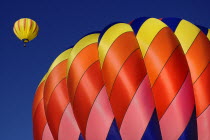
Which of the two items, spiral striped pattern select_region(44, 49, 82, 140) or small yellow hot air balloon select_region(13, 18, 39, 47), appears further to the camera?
small yellow hot air balloon select_region(13, 18, 39, 47)

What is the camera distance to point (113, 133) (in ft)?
26.3

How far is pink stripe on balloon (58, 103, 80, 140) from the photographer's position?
873cm

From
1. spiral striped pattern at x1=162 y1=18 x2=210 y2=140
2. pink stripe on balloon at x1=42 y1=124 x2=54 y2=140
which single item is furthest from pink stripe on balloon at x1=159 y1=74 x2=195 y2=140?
pink stripe on balloon at x1=42 y1=124 x2=54 y2=140

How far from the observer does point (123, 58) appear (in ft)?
26.2

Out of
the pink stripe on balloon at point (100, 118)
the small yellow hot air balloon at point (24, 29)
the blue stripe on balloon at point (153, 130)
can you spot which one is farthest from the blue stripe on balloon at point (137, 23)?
the small yellow hot air balloon at point (24, 29)

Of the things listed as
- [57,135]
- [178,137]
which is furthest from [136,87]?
[57,135]

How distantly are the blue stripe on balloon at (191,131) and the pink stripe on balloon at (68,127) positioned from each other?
2172 millimetres

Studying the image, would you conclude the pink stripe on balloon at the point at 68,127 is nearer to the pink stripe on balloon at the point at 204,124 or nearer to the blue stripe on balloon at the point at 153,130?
the blue stripe on balloon at the point at 153,130

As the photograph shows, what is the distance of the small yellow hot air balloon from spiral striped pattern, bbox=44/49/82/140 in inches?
498

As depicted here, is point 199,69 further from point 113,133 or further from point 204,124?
point 113,133

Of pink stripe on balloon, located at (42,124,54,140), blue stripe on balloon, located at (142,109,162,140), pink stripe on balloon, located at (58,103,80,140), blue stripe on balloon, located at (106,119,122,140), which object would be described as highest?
Result: pink stripe on balloon, located at (42,124,54,140)

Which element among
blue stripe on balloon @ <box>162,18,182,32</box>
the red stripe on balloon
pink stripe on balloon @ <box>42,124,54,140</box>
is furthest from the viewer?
pink stripe on balloon @ <box>42,124,54,140</box>

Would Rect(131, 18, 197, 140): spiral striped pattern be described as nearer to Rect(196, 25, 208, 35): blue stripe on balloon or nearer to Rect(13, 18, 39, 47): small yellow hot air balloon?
Rect(196, 25, 208, 35): blue stripe on balloon

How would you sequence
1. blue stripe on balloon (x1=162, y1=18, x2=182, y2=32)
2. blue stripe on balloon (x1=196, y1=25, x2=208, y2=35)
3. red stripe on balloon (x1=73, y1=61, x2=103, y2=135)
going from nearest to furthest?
red stripe on balloon (x1=73, y1=61, x2=103, y2=135)
blue stripe on balloon (x1=162, y1=18, x2=182, y2=32)
blue stripe on balloon (x1=196, y1=25, x2=208, y2=35)
